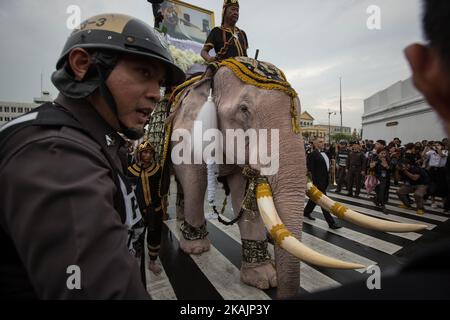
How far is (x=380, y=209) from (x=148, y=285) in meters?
7.04

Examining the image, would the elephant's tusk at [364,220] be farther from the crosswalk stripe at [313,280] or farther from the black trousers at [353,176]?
the black trousers at [353,176]

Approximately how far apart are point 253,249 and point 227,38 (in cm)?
315

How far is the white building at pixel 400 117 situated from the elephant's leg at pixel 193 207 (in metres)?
15.6

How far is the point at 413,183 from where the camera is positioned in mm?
7566

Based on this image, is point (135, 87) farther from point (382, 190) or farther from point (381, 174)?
point (381, 174)

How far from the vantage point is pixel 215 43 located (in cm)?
395

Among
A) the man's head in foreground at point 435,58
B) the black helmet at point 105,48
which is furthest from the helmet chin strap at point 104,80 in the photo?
the man's head in foreground at point 435,58

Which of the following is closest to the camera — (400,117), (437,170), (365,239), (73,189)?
(73,189)

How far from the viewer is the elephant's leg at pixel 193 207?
3488 mm

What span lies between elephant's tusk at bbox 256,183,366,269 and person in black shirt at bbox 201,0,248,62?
7.72ft

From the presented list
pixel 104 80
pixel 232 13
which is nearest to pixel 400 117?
pixel 232 13

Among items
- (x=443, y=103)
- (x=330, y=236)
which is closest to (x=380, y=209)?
(x=330, y=236)
